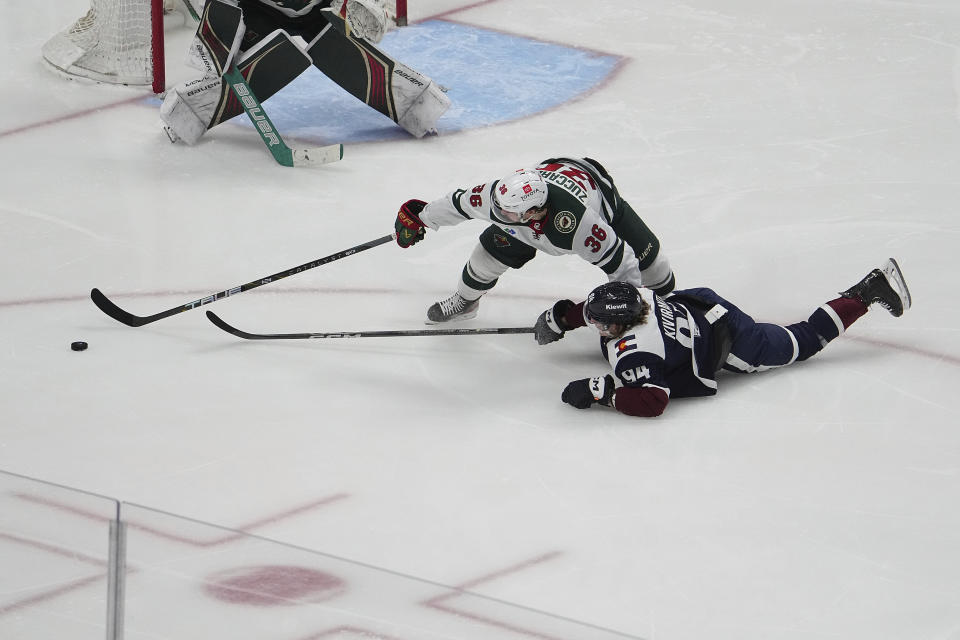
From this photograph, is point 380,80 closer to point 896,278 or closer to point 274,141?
point 274,141

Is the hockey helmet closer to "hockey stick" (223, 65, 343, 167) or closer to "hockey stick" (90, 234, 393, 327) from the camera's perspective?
"hockey stick" (90, 234, 393, 327)

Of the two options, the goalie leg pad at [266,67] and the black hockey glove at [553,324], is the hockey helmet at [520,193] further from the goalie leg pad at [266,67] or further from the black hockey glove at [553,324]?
the goalie leg pad at [266,67]

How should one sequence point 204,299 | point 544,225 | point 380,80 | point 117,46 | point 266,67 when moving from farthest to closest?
point 117,46
point 380,80
point 266,67
point 204,299
point 544,225

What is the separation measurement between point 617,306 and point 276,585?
1805 mm

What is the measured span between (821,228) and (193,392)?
2.78 metres

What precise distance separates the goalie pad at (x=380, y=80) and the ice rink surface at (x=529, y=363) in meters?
0.12

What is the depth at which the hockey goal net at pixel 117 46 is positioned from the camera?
6.77 metres

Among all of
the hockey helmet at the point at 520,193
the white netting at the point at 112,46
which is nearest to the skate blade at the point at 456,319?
the hockey helmet at the point at 520,193

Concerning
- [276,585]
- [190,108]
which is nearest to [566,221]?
[276,585]

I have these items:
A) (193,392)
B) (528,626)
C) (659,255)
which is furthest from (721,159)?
(528,626)

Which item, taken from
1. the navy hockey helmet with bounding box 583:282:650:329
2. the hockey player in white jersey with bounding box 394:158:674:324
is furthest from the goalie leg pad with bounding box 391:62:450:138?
the navy hockey helmet with bounding box 583:282:650:329

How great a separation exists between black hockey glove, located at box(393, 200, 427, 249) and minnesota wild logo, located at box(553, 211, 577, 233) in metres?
0.54

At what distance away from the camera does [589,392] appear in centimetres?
387

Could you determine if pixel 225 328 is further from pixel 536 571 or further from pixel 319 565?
pixel 319 565
